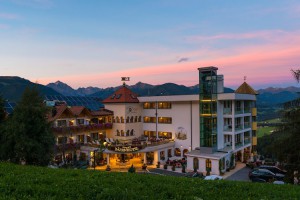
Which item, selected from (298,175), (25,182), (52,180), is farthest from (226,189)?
(298,175)

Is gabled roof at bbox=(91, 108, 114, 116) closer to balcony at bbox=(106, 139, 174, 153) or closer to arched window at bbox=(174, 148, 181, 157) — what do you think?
balcony at bbox=(106, 139, 174, 153)

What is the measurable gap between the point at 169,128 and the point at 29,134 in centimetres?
2756

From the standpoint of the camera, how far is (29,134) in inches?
1055

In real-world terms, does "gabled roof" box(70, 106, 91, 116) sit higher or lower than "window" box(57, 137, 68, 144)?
higher

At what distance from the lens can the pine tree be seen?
25.8 m

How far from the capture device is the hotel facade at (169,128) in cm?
4178

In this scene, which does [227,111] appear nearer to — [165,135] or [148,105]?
[165,135]

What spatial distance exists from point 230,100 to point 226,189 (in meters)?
32.1

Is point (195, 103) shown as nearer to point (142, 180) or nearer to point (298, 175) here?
point (298, 175)

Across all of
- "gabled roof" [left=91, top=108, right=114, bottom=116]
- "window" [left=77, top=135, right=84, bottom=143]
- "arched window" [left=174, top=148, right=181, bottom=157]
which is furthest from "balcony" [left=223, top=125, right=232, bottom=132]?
"window" [left=77, top=135, right=84, bottom=143]

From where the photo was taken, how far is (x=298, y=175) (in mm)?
25344

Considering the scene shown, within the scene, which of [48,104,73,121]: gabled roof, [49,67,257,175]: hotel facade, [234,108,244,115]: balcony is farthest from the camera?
[234,108,244,115]: balcony

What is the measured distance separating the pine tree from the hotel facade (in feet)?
35.7

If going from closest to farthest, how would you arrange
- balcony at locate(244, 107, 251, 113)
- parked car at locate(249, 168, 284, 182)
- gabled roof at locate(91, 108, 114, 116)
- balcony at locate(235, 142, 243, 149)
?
parked car at locate(249, 168, 284, 182) → balcony at locate(235, 142, 243, 149) → balcony at locate(244, 107, 251, 113) → gabled roof at locate(91, 108, 114, 116)
